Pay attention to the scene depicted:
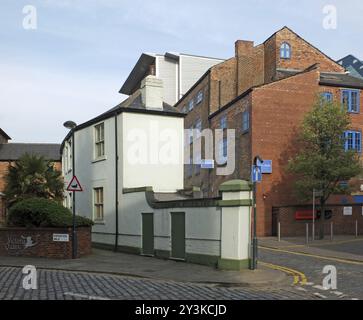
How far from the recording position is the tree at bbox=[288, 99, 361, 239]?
26.3 m

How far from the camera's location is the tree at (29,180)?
2000 centimetres

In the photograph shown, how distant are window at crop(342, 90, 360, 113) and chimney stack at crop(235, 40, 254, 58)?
11.2 meters

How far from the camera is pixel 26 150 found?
52906 millimetres

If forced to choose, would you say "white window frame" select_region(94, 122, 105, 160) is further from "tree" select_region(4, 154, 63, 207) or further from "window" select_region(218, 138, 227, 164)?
"window" select_region(218, 138, 227, 164)

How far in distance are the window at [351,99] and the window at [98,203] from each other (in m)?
20.0

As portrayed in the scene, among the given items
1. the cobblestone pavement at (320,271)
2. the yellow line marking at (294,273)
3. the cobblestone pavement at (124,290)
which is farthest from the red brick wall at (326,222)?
the cobblestone pavement at (124,290)

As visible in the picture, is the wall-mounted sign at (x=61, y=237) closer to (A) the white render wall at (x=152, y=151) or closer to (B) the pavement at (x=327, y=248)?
(A) the white render wall at (x=152, y=151)

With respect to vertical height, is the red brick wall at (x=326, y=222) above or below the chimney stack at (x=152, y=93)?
below

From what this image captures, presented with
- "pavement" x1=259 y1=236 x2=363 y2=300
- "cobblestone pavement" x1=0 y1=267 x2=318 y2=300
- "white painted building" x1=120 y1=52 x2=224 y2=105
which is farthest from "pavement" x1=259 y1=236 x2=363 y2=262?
"white painted building" x1=120 y1=52 x2=224 y2=105

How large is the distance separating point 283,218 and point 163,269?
660 inches
